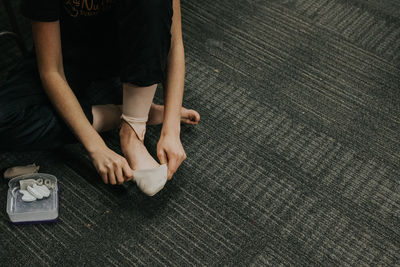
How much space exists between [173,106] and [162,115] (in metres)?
0.12

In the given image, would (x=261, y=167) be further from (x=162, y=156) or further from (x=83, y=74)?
(x=83, y=74)

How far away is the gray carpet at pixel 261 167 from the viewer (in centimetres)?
107

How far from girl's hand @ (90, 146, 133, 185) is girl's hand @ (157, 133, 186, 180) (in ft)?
0.31

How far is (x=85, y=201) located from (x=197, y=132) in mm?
364

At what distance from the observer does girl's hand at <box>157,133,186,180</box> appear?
1.07 metres

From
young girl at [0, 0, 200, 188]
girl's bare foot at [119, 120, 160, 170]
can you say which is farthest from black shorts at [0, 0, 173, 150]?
girl's bare foot at [119, 120, 160, 170]

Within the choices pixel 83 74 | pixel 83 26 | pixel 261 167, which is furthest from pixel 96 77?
pixel 261 167

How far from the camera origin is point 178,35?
1114mm

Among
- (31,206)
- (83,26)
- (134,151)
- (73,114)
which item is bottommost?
(31,206)

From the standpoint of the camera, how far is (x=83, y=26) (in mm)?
1050

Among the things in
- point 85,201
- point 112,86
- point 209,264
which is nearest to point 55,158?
point 85,201

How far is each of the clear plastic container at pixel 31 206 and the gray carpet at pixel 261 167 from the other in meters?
0.03

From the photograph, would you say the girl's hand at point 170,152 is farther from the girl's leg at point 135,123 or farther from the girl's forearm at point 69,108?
the girl's forearm at point 69,108

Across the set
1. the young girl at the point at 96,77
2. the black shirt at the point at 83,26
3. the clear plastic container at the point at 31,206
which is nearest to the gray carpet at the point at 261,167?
the clear plastic container at the point at 31,206
